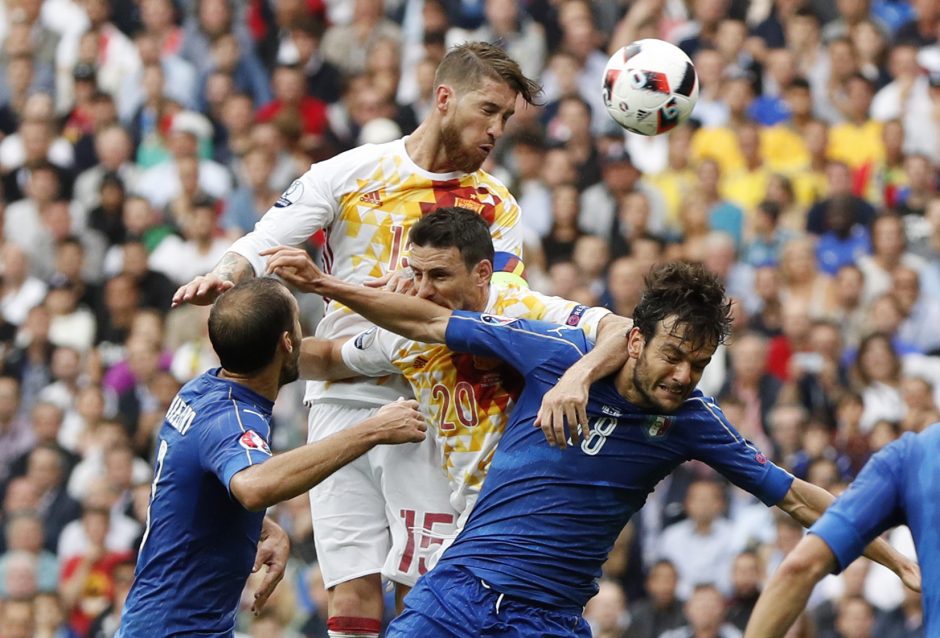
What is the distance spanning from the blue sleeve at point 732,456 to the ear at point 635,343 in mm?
312

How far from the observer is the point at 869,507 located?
5.47 m

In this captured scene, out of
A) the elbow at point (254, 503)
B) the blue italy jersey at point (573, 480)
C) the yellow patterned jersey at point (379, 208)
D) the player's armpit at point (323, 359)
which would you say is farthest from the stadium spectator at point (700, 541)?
the elbow at point (254, 503)

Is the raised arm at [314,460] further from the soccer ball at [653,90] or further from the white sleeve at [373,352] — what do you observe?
the soccer ball at [653,90]

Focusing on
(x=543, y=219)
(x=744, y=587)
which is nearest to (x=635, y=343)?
(x=744, y=587)

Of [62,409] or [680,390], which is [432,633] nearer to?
[680,390]

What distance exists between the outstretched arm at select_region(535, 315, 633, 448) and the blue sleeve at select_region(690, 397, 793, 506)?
0.37m

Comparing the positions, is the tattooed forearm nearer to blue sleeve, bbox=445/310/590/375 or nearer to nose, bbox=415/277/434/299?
nose, bbox=415/277/434/299

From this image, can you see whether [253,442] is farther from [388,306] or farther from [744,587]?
[744,587]

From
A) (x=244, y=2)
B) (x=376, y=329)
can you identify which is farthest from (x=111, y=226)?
(x=376, y=329)

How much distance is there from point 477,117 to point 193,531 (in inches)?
89.5

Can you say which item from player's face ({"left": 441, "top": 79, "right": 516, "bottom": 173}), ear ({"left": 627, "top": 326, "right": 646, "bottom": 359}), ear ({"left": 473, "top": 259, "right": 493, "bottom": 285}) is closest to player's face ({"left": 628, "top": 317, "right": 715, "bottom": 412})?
ear ({"left": 627, "top": 326, "right": 646, "bottom": 359})

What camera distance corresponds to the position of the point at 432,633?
22.8 ft

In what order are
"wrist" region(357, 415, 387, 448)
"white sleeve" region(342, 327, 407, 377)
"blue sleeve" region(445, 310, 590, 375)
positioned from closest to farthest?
"wrist" region(357, 415, 387, 448) < "blue sleeve" region(445, 310, 590, 375) < "white sleeve" region(342, 327, 407, 377)

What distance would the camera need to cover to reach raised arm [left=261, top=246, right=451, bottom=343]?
725 cm
